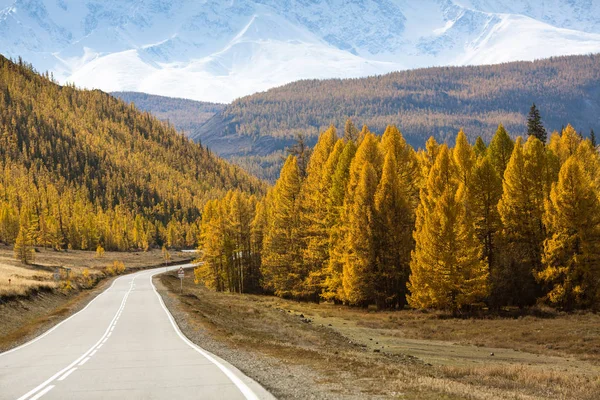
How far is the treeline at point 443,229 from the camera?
4122 cm

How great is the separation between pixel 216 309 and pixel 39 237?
101m

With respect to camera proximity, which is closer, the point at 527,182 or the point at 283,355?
the point at 283,355

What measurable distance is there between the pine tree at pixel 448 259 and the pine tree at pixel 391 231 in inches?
138

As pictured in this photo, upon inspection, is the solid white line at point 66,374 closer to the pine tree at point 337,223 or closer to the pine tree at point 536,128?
the pine tree at point 337,223

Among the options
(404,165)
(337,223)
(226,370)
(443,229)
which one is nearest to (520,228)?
(443,229)

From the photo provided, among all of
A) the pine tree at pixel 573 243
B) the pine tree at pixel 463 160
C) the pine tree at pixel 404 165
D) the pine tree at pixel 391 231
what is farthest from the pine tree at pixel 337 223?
the pine tree at pixel 573 243

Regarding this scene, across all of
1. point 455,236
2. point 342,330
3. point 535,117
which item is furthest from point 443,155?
point 535,117

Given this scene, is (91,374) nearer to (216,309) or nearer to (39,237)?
(216,309)

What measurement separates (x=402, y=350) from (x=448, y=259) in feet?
44.2

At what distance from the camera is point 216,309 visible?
43.4m

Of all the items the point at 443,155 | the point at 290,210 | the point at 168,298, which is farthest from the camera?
the point at 290,210

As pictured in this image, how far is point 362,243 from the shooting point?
4391 cm

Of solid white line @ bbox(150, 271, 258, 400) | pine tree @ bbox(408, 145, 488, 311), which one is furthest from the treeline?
solid white line @ bbox(150, 271, 258, 400)

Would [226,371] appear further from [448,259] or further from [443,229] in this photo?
[443,229]
